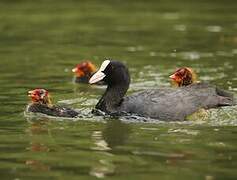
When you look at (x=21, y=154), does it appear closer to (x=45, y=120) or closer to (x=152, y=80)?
(x=45, y=120)

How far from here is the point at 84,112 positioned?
48.1 ft

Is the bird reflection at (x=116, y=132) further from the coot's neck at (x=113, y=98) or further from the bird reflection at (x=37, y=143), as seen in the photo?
the bird reflection at (x=37, y=143)

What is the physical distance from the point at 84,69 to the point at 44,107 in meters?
4.48

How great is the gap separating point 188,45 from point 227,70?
3925 millimetres

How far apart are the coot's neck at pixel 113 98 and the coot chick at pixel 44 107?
0.52 m

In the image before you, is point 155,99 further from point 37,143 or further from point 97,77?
point 37,143

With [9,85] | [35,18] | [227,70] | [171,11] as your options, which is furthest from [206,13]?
[9,85]

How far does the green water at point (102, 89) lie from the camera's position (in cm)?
1082

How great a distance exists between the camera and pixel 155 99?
13828 millimetres

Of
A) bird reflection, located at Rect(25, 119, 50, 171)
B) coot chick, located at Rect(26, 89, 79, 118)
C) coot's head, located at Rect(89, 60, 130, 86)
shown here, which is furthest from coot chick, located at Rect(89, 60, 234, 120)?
bird reflection, located at Rect(25, 119, 50, 171)

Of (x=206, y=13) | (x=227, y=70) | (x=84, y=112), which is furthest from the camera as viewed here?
(x=206, y=13)

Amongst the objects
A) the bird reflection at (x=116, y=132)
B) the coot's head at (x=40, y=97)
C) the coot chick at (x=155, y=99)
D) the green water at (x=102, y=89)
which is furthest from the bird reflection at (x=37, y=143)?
the coot chick at (x=155, y=99)

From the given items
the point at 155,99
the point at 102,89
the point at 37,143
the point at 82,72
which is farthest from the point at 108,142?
the point at 82,72

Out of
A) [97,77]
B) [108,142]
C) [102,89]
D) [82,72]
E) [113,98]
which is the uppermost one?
[97,77]
